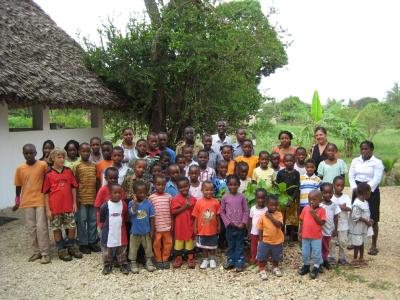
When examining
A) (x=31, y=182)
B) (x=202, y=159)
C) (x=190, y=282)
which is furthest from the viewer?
(x=202, y=159)

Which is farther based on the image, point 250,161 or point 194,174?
point 250,161

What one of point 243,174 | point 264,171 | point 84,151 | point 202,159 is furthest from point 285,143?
point 84,151

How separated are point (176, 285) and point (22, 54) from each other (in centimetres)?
660

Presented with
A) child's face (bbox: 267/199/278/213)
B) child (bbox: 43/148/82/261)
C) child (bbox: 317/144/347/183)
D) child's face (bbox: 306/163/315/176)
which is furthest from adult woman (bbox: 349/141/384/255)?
child (bbox: 43/148/82/261)

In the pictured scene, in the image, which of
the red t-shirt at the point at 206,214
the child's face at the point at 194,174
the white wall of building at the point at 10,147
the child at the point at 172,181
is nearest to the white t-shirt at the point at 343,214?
the red t-shirt at the point at 206,214

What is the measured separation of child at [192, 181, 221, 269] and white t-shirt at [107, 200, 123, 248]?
0.92 metres

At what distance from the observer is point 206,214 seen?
16.3 ft

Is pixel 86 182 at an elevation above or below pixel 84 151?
below

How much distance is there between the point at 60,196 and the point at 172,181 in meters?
1.46

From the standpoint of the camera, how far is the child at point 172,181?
5191mm

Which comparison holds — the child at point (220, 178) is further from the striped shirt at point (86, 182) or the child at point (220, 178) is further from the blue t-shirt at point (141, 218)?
the striped shirt at point (86, 182)

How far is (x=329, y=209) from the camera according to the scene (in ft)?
15.8

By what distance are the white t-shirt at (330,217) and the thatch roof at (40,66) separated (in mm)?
5790

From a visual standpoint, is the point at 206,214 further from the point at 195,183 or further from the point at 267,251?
the point at 267,251
